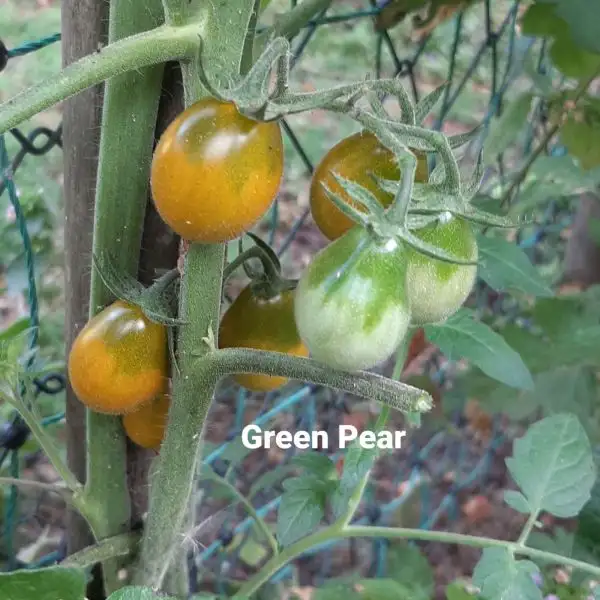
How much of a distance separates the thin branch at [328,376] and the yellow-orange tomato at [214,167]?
0.31 ft

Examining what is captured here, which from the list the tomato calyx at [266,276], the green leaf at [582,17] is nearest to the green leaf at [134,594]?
the tomato calyx at [266,276]

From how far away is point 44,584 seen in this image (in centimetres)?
53

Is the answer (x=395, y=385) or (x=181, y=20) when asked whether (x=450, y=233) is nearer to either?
(x=395, y=385)

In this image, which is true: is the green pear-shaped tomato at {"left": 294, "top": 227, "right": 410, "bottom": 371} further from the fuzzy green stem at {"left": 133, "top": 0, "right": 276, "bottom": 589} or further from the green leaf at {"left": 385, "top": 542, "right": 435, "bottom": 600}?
the green leaf at {"left": 385, "top": 542, "right": 435, "bottom": 600}

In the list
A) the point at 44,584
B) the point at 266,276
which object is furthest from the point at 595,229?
the point at 44,584

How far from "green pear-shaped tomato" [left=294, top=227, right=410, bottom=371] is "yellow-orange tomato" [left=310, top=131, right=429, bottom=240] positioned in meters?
0.08

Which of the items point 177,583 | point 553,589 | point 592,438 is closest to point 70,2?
point 177,583

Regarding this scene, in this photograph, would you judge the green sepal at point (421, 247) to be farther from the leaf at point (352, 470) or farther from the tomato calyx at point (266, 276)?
the leaf at point (352, 470)

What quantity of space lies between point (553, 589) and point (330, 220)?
0.84 meters

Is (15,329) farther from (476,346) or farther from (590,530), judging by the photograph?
(590,530)

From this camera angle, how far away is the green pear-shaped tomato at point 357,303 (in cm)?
41

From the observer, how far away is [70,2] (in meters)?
0.55

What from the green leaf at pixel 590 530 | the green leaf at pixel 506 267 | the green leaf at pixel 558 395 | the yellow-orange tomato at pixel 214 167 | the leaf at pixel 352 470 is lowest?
the green leaf at pixel 590 530

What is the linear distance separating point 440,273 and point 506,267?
35cm
